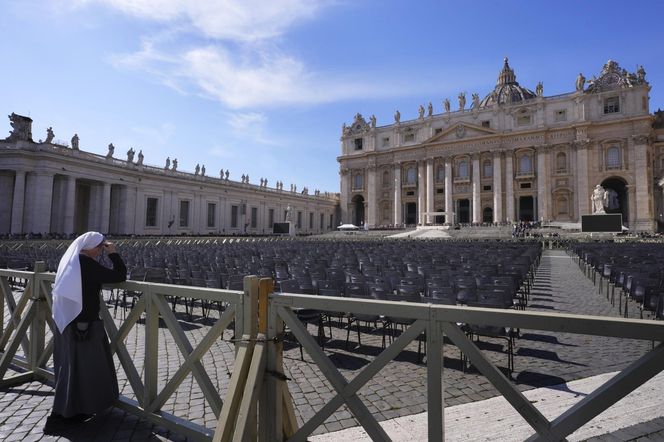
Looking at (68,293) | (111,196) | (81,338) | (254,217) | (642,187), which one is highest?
(642,187)

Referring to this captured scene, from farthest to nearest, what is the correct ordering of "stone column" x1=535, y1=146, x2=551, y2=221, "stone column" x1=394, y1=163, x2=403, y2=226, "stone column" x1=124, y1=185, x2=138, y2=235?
"stone column" x1=394, y1=163, x2=403, y2=226, "stone column" x1=535, y1=146, x2=551, y2=221, "stone column" x1=124, y1=185, x2=138, y2=235

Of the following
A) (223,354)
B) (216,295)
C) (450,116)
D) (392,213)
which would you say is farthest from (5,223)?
(450,116)

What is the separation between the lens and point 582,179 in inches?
1971

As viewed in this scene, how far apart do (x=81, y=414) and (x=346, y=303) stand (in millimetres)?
Result: 2839

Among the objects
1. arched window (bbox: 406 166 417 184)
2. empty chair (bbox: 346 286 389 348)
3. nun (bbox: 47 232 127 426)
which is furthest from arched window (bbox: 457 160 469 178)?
nun (bbox: 47 232 127 426)

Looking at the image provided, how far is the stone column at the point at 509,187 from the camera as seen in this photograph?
54.9 metres

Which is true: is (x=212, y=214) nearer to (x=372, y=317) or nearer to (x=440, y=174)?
(x=440, y=174)

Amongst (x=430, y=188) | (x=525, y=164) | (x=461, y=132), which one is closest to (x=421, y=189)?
(x=430, y=188)

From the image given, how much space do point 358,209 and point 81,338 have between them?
7138 centimetres

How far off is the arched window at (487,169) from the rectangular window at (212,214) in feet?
137

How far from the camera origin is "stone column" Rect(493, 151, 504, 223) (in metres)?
55.8

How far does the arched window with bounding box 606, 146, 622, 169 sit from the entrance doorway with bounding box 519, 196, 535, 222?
1036 cm

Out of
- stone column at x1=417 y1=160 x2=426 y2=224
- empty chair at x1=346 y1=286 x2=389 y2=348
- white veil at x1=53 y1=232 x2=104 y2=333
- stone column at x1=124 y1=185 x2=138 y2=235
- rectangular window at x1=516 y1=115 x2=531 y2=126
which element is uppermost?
rectangular window at x1=516 y1=115 x2=531 y2=126

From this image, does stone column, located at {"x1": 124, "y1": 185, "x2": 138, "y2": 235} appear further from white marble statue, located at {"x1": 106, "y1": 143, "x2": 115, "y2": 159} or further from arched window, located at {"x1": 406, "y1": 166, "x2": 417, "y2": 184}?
arched window, located at {"x1": 406, "y1": 166, "x2": 417, "y2": 184}
